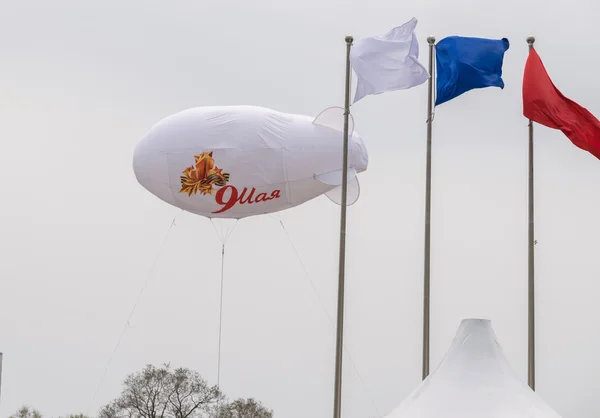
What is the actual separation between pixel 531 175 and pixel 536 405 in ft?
44.8

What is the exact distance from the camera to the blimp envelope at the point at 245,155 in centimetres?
5388

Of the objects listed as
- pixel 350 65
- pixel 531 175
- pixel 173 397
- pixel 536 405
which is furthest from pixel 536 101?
pixel 173 397

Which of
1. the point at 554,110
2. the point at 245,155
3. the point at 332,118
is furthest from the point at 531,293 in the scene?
the point at 245,155

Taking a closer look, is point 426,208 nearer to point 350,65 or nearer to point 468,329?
point 350,65

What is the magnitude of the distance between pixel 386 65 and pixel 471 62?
2.65 metres

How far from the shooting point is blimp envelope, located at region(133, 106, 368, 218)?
177 ft

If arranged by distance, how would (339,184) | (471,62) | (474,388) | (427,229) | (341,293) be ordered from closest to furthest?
(474,388) → (341,293) → (427,229) → (471,62) → (339,184)

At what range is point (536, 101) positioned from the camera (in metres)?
48.2

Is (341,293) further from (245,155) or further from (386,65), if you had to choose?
(245,155)

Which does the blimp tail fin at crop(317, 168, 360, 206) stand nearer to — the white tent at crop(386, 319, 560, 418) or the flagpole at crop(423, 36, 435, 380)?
the flagpole at crop(423, 36, 435, 380)

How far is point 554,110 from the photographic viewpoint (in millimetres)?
48062

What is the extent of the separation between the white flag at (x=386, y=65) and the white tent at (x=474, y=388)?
12.4 m

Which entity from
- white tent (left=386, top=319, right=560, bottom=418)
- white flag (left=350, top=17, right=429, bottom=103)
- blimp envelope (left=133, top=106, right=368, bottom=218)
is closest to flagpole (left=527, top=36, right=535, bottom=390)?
white flag (left=350, top=17, right=429, bottom=103)

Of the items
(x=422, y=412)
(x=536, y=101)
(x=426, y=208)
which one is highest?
(x=536, y=101)
